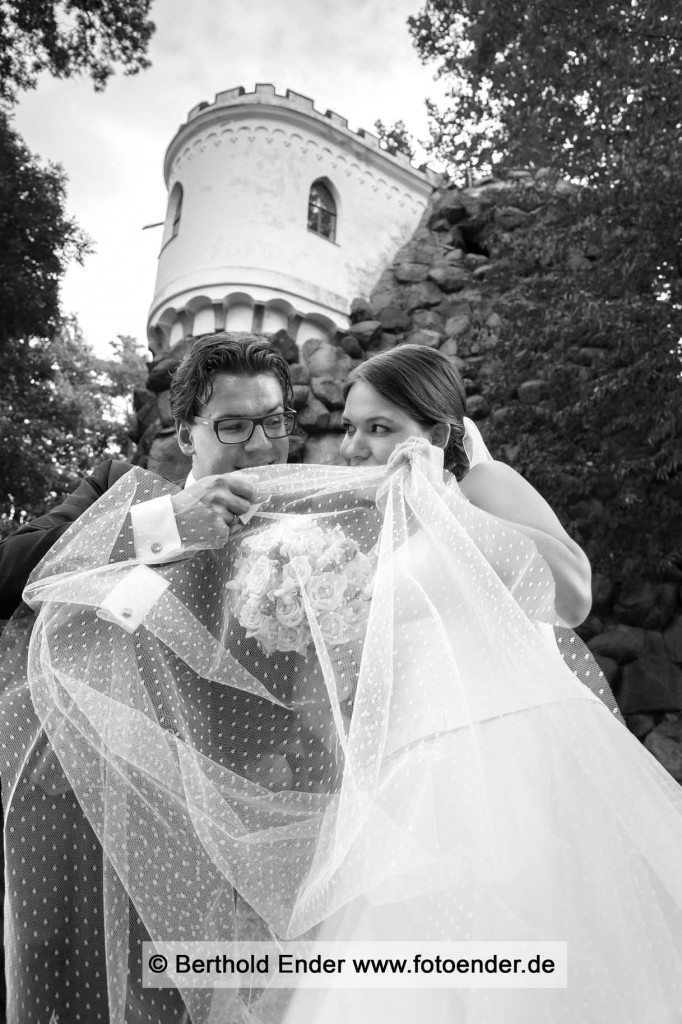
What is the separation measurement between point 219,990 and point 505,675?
34.4 inches

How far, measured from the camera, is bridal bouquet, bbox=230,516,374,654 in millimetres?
2023

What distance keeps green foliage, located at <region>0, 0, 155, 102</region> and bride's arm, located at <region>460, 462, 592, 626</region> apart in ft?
47.4

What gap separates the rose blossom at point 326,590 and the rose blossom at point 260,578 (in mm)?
99

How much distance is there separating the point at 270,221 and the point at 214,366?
11.9 meters

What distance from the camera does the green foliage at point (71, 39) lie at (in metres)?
13.6

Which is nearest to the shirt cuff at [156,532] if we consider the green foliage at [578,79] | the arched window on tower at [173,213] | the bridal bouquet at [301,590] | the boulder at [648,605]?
the bridal bouquet at [301,590]

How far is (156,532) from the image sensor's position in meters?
2.12

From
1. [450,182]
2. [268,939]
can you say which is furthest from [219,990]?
[450,182]

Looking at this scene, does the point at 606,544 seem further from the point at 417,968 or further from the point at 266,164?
the point at 266,164

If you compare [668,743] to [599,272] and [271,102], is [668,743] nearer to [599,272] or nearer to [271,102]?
[599,272]

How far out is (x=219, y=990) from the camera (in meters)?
1.65

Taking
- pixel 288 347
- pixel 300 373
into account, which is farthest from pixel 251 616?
pixel 288 347

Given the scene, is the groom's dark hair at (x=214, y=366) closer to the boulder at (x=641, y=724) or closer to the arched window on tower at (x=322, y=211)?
the boulder at (x=641, y=724)

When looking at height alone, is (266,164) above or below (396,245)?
above
